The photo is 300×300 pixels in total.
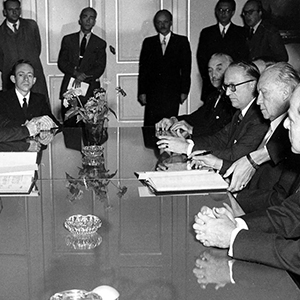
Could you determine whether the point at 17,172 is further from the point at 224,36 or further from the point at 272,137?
the point at 224,36

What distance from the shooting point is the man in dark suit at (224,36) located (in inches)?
281

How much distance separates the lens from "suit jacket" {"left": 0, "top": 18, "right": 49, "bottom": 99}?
7.20m

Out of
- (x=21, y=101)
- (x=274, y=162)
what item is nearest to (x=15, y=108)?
(x=21, y=101)

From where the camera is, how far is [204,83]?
7312 millimetres

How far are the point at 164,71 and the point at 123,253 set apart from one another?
5221mm

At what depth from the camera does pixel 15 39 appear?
285 inches

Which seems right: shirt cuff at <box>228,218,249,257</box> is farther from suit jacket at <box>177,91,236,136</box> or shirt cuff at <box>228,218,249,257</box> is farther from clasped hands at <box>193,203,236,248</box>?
suit jacket at <box>177,91,236,136</box>

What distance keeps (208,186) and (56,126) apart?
236 centimetres

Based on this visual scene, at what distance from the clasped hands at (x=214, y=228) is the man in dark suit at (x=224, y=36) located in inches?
206

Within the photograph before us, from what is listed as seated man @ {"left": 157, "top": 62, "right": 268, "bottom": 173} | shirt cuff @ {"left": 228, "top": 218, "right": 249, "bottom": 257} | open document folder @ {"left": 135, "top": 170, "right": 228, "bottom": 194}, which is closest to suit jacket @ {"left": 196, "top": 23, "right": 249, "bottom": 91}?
seated man @ {"left": 157, "top": 62, "right": 268, "bottom": 173}

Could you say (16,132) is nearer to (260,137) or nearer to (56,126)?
(56,126)

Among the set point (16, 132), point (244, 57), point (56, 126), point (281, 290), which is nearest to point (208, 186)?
point (281, 290)

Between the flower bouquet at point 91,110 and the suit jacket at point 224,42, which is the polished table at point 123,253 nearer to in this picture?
the flower bouquet at point 91,110

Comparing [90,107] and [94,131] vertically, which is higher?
[90,107]
